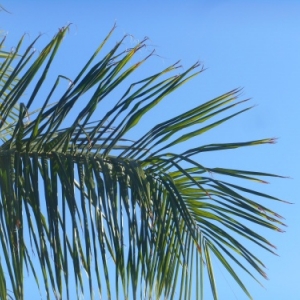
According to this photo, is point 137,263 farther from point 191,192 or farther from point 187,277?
point 191,192

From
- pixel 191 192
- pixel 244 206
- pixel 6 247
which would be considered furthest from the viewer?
pixel 191 192

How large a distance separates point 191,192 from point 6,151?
80 centimetres

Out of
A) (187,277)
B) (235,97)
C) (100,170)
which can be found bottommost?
(187,277)

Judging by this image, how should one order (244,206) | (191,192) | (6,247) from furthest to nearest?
(191,192)
(244,206)
(6,247)

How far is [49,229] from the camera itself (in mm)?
2633

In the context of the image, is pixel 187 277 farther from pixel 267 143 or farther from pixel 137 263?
pixel 267 143

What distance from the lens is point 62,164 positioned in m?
2.81

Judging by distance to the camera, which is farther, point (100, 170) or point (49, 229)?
point (100, 170)

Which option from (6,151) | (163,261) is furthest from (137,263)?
(6,151)

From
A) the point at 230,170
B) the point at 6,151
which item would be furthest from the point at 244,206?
the point at 6,151

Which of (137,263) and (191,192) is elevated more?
(191,192)

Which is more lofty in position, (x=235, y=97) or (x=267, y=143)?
(x=235, y=97)

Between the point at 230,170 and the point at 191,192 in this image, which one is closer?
the point at 230,170

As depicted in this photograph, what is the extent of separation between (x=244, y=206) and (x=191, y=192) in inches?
14.0
